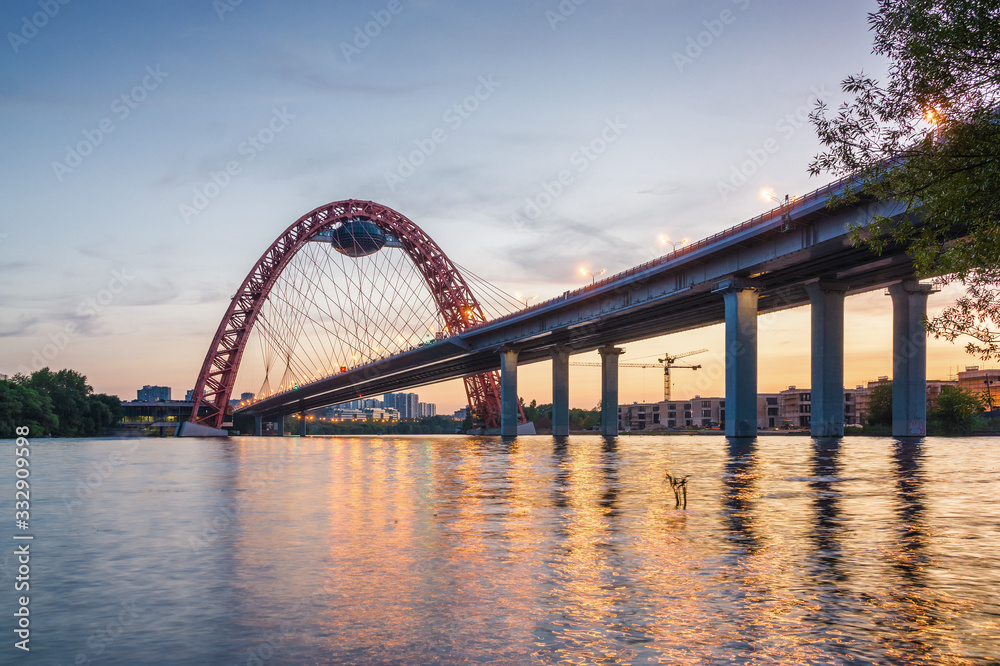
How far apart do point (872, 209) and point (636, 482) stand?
25368 mm

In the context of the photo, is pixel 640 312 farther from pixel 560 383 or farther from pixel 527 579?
pixel 527 579

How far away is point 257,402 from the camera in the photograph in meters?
145

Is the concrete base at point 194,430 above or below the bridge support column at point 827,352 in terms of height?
below

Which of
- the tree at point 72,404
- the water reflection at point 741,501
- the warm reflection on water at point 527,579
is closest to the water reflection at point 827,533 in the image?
the warm reflection on water at point 527,579

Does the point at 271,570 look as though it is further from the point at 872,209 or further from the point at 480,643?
the point at 872,209

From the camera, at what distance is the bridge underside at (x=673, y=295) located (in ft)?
176

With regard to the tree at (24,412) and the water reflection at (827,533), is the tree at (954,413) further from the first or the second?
the tree at (24,412)

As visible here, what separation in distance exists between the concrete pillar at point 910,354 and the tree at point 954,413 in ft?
114

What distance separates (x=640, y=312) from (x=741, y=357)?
2176 centimetres

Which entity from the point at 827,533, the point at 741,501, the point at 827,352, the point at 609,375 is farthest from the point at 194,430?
the point at 827,533

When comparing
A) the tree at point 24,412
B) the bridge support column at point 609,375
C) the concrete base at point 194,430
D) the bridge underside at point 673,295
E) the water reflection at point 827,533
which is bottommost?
the concrete base at point 194,430

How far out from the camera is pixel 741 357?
6041 cm

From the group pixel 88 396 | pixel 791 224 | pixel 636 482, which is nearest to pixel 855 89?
pixel 636 482

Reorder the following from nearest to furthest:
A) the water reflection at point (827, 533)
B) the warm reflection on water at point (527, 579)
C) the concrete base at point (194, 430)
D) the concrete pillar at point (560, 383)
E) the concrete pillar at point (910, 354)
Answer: the warm reflection on water at point (527, 579), the water reflection at point (827, 533), the concrete pillar at point (910, 354), the concrete pillar at point (560, 383), the concrete base at point (194, 430)
